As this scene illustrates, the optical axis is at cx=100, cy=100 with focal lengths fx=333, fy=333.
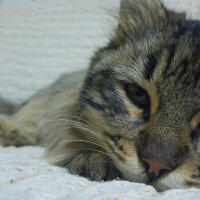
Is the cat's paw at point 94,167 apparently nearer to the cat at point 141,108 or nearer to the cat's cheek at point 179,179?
the cat at point 141,108

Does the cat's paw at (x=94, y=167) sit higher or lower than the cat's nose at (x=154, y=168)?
lower

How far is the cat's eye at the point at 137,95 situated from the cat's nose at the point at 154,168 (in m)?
0.25

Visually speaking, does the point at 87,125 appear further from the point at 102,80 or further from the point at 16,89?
the point at 16,89

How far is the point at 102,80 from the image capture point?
131 centimetres

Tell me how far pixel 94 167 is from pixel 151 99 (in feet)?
1.00

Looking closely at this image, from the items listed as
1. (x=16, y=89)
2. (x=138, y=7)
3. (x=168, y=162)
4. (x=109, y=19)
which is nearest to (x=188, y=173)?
(x=168, y=162)

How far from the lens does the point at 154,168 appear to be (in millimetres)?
975

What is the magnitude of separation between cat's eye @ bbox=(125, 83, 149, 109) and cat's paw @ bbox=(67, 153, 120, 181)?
0.76ft

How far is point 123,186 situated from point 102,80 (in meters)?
0.53

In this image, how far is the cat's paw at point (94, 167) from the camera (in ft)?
3.62

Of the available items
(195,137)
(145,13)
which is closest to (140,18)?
(145,13)

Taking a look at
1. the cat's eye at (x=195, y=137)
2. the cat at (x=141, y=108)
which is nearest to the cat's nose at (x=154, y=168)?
the cat at (x=141, y=108)

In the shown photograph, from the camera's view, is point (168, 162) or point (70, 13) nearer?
point (168, 162)

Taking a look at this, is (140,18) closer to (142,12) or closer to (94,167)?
(142,12)
